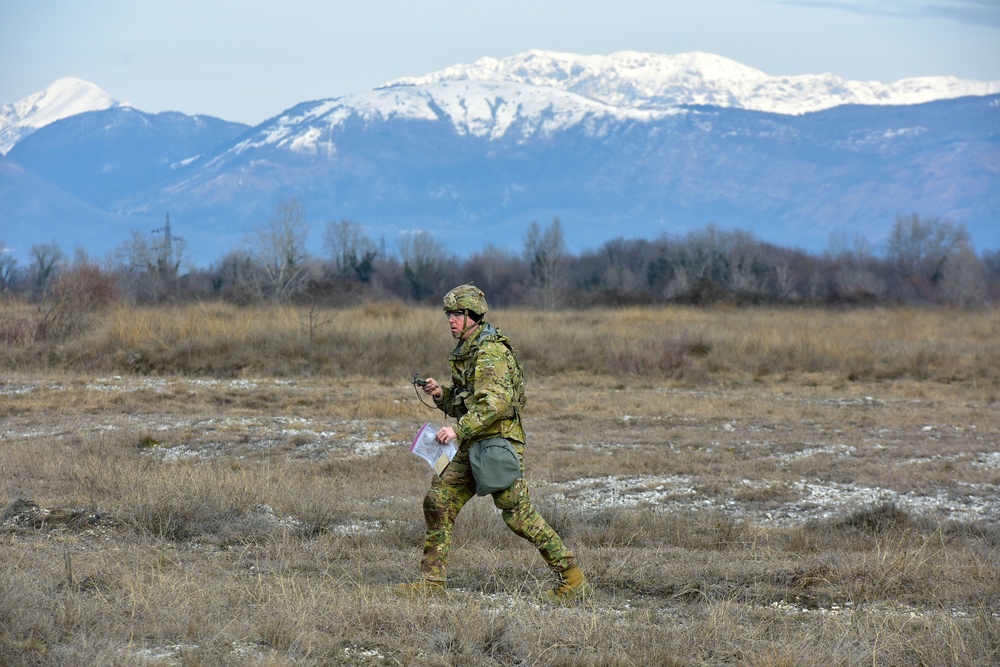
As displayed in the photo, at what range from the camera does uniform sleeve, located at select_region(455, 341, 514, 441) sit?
551 cm

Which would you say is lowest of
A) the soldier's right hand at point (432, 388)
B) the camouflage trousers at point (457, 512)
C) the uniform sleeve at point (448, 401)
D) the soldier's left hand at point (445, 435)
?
the camouflage trousers at point (457, 512)

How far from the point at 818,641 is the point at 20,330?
69.4 ft

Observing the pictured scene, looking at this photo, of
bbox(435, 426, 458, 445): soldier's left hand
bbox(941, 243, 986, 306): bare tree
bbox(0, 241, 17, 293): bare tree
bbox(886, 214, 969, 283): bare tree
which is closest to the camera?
bbox(435, 426, 458, 445): soldier's left hand

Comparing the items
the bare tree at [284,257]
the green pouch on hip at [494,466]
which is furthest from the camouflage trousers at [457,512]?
the bare tree at [284,257]

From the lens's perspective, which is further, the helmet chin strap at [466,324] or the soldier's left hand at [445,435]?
the helmet chin strap at [466,324]

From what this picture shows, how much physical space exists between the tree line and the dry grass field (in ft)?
42.5

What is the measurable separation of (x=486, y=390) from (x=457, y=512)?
712 mm

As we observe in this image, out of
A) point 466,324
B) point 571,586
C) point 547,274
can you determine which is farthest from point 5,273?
point 571,586

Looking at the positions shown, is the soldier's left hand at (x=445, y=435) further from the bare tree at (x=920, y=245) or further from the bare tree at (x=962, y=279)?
the bare tree at (x=920, y=245)

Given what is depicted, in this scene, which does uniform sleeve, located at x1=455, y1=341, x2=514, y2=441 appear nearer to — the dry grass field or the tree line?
the dry grass field

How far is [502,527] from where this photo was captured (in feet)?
25.3

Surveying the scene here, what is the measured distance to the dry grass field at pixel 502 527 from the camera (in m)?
4.80

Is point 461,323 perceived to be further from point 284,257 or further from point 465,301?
point 284,257

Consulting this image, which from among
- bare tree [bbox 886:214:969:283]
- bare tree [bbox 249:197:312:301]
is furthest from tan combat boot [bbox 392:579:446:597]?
bare tree [bbox 886:214:969:283]
